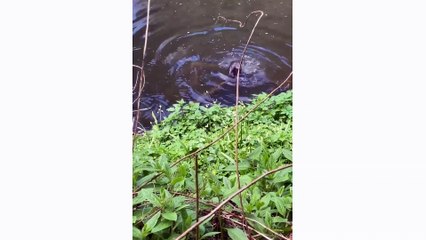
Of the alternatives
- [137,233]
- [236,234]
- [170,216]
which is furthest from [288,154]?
[137,233]

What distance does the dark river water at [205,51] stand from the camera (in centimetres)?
159

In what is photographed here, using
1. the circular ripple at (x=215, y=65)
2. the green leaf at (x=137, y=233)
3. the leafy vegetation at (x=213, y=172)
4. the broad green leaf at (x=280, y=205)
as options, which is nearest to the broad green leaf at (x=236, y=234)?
the leafy vegetation at (x=213, y=172)

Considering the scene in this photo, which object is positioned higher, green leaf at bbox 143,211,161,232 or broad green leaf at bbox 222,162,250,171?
broad green leaf at bbox 222,162,250,171

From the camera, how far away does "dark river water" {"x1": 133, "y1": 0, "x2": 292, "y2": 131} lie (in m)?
1.59

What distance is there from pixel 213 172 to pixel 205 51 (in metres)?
0.37

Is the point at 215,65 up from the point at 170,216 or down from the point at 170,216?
up

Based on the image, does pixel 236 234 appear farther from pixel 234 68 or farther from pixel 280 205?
pixel 234 68

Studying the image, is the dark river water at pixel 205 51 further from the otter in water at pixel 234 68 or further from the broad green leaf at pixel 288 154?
the broad green leaf at pixel 288 154

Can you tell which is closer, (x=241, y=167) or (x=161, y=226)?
(x=161, y=226)

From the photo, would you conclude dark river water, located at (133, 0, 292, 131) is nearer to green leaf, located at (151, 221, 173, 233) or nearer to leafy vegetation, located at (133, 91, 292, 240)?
leafy vegetation, located at (133, 91, 292, 240)

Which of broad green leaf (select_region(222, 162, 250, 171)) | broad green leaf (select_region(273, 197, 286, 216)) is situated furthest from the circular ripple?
broad green leaf (select_region(273, 197, 286, 216))

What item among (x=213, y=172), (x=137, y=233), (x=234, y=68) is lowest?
(x=137, y=233)

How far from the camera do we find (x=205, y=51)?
164cm
